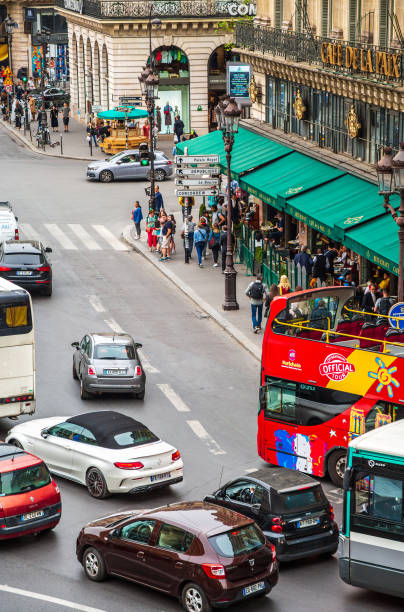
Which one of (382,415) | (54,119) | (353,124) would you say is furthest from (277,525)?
(54,119)

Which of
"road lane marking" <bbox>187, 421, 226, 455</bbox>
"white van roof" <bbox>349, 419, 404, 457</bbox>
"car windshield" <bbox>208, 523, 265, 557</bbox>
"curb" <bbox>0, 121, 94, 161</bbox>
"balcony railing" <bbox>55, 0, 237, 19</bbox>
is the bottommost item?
"road lane marking" <bbox>187, 421, 226, 455</bbox>

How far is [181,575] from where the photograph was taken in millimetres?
17703

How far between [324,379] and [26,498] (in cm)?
609

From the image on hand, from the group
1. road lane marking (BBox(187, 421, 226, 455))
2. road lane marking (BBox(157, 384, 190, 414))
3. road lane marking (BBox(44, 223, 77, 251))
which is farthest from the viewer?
road lane marking (BBox(44, 223, 77, 251))

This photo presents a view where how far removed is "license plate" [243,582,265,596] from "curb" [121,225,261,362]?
1583cm

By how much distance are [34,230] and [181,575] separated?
35003mm

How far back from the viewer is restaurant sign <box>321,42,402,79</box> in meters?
33.5

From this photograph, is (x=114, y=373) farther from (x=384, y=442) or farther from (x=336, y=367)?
(x=384, y=442)

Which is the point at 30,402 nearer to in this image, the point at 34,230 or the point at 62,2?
the point at 34,230

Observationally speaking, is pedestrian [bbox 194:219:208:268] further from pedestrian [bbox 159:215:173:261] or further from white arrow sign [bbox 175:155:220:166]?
white arrow sign [bbox 175:155:220:166]

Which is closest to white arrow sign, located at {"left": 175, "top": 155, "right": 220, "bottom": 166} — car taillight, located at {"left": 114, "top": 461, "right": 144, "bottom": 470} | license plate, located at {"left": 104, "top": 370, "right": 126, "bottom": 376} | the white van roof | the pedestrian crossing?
the pedestrian crossing

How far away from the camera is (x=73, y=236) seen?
166 feet

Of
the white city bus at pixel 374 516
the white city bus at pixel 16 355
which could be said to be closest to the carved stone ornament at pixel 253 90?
the white city bus at pixel 16 355

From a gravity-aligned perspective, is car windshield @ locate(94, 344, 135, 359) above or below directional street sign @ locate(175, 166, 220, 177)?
below
